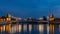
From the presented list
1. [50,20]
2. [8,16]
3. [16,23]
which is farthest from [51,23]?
[16,23]

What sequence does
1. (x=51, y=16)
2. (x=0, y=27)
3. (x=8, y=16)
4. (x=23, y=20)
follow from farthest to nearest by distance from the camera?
1. (x=23, y=20)
2. (x=8, y=16)
3. (x=51, y=16)
4. (x=0, y=27)

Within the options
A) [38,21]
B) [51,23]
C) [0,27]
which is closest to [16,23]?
[38,21]

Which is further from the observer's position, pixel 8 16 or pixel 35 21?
pixel 35 21

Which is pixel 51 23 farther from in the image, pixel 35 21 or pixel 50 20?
pixel 35 21

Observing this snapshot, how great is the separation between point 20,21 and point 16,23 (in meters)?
1.34

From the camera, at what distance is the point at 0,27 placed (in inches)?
1096

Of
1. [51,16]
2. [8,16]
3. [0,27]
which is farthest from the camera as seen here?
[8,16]

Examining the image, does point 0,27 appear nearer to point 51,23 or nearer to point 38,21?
point 51,23

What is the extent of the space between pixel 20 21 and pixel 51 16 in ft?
31.3

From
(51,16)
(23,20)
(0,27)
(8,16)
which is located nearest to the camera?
(0,27)

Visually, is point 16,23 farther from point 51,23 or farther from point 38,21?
point 51,23

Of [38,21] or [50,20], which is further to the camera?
[38,21]

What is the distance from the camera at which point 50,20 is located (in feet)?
108

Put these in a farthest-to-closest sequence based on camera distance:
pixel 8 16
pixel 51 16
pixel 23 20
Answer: pixel 23 20 → pixel 8 16 → pixel 51 16
